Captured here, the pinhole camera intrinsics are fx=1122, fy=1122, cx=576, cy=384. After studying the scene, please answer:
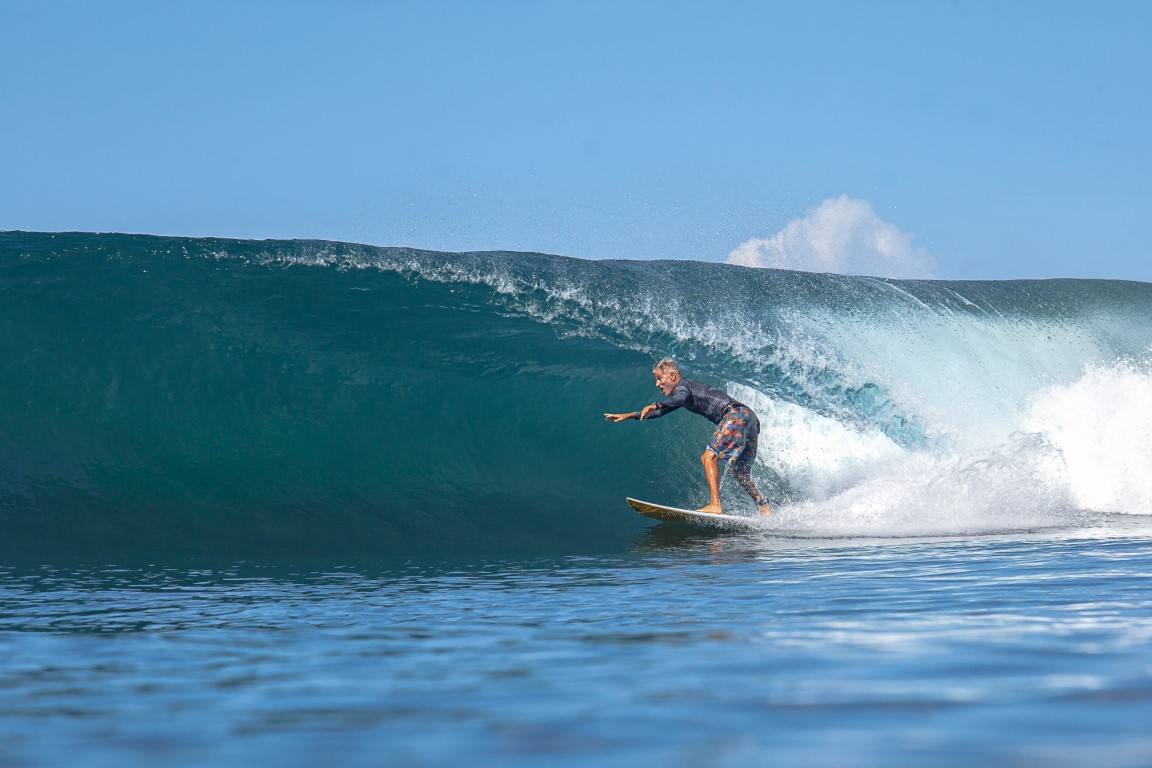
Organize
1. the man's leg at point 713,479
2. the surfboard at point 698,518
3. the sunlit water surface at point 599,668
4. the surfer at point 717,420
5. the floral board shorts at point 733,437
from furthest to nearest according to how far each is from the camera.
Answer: the floral board shorts at point 733,437, the surfer at point 717,420, the man's leg at point 713,479, the surfboard at point 698,518, the sunlit water surface at point 599,668

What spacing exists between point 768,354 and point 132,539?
714cm

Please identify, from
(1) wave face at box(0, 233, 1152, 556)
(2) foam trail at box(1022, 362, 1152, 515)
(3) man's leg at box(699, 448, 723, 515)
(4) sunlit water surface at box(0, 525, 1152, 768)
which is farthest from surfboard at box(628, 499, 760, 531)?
(2) foam trail at box(1022, 362, 1152, 515)

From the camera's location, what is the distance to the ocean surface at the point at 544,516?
2729 mm

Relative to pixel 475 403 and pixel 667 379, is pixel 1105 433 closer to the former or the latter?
pixel 667 379

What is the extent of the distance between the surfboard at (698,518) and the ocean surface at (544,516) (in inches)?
5.2

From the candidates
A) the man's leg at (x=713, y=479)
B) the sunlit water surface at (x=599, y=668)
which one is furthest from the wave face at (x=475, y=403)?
the sunlit water surface at (x=599, y=668)

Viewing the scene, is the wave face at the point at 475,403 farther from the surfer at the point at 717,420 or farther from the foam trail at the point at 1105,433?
the surfer at the point at 717,420

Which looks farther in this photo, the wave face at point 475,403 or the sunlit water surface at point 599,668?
the wave face at point 475,403

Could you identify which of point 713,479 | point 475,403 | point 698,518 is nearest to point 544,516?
point 698,518

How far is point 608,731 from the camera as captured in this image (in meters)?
2.57

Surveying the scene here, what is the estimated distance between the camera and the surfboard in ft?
28.0

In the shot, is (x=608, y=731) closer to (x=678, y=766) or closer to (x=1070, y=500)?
(x=678, y=766)

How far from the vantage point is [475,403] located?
1141 centimetres

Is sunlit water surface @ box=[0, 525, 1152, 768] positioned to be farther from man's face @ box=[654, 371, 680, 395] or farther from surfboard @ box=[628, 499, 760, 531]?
man's face @ box=[654, 371, 680, 395]
